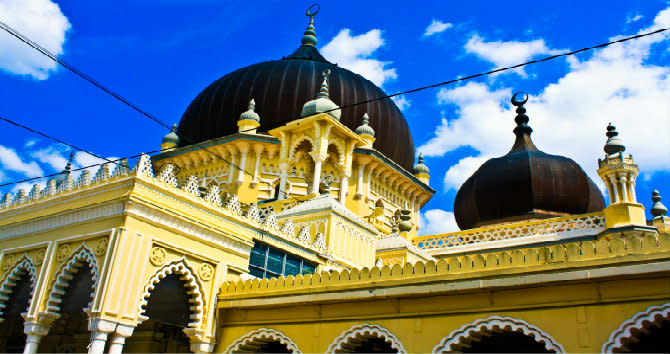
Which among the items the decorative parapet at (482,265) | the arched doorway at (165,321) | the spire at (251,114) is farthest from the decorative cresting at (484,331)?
the spire at (251,114)

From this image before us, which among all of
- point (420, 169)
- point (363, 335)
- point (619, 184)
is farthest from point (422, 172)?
point (363, 335)

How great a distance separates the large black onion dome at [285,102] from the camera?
70.0 feet

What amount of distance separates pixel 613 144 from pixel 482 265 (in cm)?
967

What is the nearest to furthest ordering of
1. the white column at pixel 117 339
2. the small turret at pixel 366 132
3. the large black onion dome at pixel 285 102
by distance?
1. the white column at pixel 117 339
2. the small turret at pixel 366 132
3. the large black onion dome at pixel 285 102

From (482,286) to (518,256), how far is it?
1.93ft

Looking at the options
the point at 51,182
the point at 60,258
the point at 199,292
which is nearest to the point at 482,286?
the point at 199,292

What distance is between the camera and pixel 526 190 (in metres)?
18.0

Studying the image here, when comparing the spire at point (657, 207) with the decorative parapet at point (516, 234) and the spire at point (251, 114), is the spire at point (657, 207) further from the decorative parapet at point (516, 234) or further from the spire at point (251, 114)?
the spire at point (251, 114)

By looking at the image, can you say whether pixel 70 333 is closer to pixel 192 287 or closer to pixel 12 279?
pixel 12 279

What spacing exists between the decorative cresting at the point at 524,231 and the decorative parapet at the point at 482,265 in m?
7.62

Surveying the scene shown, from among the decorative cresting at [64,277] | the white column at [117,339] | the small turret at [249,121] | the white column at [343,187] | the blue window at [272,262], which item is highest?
the small turret at [249,121]

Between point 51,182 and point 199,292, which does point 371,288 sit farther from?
point 51,182

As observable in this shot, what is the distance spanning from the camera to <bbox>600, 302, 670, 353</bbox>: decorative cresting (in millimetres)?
6195

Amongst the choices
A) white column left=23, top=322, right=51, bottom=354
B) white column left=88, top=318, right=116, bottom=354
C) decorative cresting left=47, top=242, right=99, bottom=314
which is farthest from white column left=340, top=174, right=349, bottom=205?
white column left=88, top=318, right=116, bottom=354
